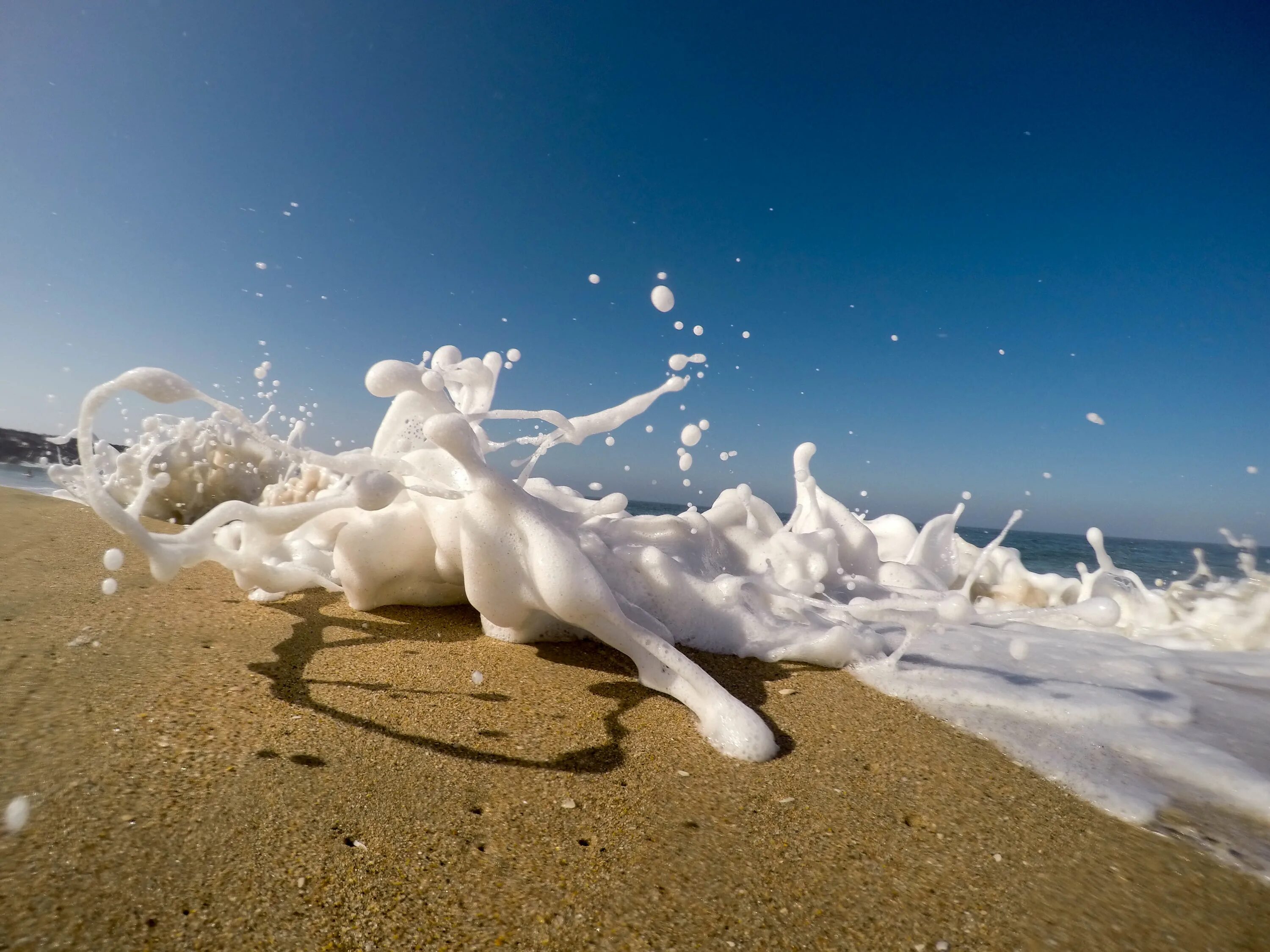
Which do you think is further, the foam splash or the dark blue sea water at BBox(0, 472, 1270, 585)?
the dark blue sea water at BBox(0, 472, 1270, 585)

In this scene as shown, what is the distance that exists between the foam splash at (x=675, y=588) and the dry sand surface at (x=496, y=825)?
0.18 meters

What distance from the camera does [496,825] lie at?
0.88 m

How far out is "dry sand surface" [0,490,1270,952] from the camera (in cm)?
69

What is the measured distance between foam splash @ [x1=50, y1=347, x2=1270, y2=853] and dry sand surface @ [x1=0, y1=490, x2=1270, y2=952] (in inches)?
7.3

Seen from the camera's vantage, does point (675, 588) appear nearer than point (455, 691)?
No

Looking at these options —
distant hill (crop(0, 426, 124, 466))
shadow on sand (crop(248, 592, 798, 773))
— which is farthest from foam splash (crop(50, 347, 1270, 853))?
distant hill (crop(0, 426, 124, 466))

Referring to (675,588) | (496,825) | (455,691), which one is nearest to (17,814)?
(496,825)

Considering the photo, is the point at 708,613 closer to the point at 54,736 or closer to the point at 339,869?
the point at 339,869

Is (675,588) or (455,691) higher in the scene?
(675,588)

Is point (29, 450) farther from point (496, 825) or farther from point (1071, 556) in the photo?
point (1071, 556)

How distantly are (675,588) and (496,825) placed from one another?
113 centimetres

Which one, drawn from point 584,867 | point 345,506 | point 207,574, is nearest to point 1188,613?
point 584,867

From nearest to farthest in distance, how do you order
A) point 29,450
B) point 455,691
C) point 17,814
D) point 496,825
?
point 17,814
point 496,825
point 455,691
point 29,450

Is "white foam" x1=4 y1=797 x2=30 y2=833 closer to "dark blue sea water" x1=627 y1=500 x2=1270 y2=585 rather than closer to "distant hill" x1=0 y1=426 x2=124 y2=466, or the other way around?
"dark blue sea water" x1=627 y1=500 x2=1270 y2=585
